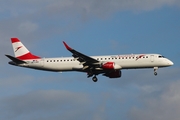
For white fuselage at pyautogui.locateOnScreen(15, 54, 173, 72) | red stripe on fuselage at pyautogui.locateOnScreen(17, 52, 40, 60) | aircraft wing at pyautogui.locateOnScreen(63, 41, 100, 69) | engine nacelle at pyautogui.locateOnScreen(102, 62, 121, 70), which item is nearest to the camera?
engine nacelle at pyautogui.locateOnScreen(102, 62, 121, 70)

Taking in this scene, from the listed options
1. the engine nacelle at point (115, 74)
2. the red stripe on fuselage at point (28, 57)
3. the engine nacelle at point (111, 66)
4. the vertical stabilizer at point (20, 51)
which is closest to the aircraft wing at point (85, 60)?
the engine nacelle at point (111, 66)

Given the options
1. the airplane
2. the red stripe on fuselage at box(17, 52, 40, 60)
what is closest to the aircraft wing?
the airplane

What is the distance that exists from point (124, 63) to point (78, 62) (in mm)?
8224

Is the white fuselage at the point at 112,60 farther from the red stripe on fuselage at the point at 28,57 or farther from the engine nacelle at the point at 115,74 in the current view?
the engine nacelle at the point at 115,74

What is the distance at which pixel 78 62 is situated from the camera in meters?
99.2

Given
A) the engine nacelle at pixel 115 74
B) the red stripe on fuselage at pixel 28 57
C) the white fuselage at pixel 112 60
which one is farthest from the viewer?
the red stripe on fuselage at pixel 28 57

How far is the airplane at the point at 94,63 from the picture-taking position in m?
96.0

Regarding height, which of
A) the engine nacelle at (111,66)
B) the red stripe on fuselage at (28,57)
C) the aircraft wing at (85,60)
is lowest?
the engine nacelle at (111,66)

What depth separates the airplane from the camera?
96000mm

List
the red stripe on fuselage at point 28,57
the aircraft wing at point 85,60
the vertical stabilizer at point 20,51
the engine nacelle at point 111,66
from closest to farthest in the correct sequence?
the engine nacelle at point 111,66 → the aircraft wing at point 85,60 → the red stripe on fuselage at point 28,57 → the vertical stabilizer at point 20,51

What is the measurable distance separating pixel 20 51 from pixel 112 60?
19.0 m

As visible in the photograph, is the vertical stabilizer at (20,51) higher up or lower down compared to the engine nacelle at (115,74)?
higher up

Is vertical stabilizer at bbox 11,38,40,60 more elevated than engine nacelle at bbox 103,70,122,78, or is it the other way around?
vertical stabilizer at bbox 11,38,40,60

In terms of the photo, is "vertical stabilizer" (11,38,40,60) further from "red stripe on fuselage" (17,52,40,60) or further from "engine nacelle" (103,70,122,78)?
"engine nacelle" (103,70,122,78)
